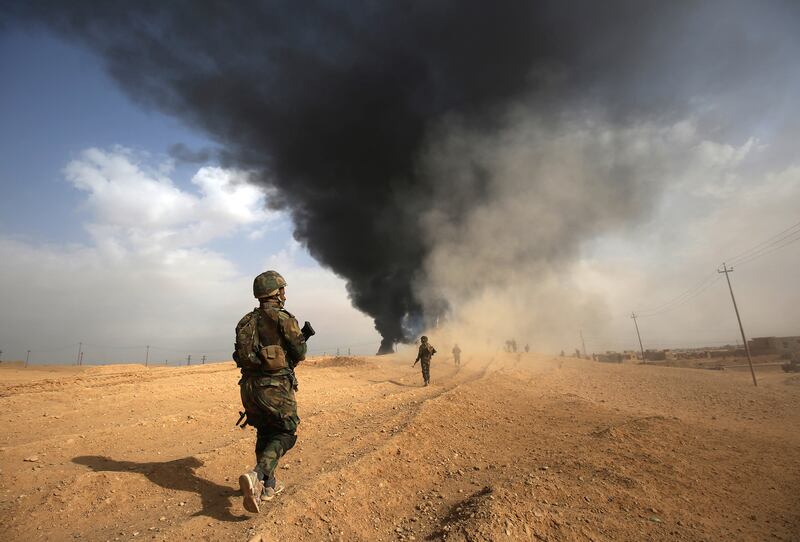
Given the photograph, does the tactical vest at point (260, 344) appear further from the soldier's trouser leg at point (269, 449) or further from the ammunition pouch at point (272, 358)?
the soldier's trouser leg at point (269, 449)

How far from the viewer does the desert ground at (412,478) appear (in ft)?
11.7

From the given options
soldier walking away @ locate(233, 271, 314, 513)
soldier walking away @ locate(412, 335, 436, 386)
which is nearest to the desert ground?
soldier walking away @ locate(233, 271, 314, 513)

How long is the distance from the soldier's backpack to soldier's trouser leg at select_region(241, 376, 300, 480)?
20cm

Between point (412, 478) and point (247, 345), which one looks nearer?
point (247, 345)

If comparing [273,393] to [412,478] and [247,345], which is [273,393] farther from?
[412,478]

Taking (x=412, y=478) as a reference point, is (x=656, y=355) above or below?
below

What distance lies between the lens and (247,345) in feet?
14.3

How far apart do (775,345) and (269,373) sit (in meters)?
61.2

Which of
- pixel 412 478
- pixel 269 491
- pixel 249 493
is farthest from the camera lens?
pixel 412 478

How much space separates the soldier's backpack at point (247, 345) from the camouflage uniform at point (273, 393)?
52 millimetres

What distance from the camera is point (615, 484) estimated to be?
4.31m

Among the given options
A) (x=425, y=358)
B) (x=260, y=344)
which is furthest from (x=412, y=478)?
(x=425, y=358)

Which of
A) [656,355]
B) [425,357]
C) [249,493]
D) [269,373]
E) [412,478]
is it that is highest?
[269,373]


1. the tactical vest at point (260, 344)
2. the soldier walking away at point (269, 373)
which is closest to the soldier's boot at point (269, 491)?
A: the soldier walking away at point (269, 373)
